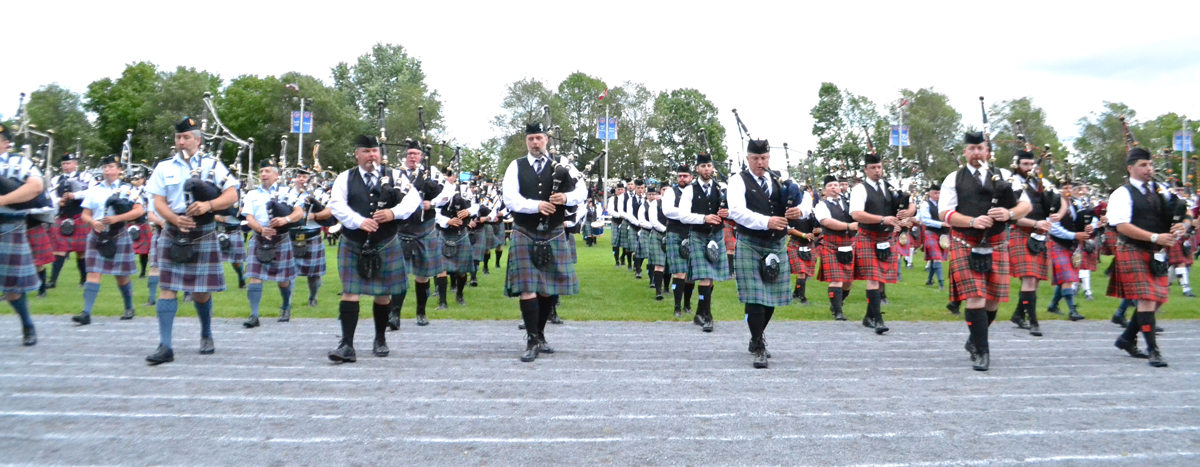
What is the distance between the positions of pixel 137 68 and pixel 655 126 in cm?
3562

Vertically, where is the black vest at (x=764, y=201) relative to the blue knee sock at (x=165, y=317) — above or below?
above

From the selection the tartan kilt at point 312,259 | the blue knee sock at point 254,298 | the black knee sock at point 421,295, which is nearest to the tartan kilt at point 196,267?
the blue knee sock at point 254,298

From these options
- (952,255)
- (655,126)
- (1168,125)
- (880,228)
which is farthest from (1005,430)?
(1168,125)

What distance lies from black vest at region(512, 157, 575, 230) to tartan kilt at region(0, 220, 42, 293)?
13.1 feet

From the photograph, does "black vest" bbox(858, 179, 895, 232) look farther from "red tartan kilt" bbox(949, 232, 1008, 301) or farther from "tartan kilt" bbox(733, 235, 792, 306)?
"tartan kilt" bbox(733, 235, 792, 306)

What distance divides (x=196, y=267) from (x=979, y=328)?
19.4 ft

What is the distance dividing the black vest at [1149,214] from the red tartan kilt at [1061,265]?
277 centimetres

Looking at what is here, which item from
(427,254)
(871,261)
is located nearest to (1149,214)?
(871,261)

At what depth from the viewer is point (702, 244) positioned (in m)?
8.43

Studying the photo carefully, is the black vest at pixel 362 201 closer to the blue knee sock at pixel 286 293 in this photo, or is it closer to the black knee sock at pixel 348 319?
the black knee sock at pixel 348 319

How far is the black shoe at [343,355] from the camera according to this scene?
6.00 m

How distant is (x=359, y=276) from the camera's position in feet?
20.2

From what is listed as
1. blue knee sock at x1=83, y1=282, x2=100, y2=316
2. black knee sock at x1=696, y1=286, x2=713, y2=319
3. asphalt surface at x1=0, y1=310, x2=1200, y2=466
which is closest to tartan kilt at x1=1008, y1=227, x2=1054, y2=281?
asphalt surface at x1=0, y1=310, x2=1200, y2=466

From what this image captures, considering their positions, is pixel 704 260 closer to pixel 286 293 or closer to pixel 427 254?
pixel 427 254
